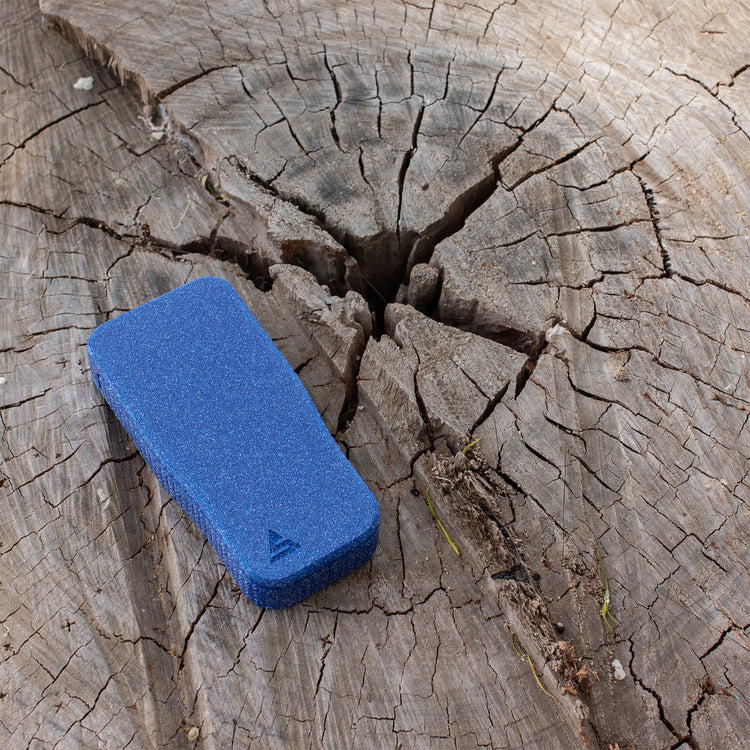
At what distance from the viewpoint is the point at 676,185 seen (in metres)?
2.52

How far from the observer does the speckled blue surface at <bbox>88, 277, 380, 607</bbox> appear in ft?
5.75

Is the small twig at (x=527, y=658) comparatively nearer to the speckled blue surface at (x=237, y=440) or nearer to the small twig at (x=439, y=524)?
the small twig at (x=439, y=524)

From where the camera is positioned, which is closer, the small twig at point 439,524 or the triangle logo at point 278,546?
the triangle logo at point 278,546

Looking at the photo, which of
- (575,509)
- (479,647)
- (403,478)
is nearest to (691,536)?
(575,509)

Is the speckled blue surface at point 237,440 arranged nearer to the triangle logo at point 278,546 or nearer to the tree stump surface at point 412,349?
the triangle logo at point 278,546

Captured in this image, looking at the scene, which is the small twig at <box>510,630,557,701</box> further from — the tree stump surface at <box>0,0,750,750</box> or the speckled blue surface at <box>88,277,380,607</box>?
the speckled blue surface at <box>88,277,380,607</box>

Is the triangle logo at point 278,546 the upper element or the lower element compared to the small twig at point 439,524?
lower

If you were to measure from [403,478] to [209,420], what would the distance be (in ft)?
1.88

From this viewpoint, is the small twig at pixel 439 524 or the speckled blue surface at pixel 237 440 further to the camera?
the small twig at pixel 439 524

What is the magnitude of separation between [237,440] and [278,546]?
1.06 ft

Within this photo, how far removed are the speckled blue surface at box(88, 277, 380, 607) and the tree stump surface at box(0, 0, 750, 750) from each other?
164 millimetres

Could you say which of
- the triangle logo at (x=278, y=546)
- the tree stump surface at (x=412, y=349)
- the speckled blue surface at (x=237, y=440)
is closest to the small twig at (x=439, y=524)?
the tree stump surface at (x=412, y=349)

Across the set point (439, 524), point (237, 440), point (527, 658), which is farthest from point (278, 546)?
point (527, 658)

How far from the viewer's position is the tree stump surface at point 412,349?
1748 mm
